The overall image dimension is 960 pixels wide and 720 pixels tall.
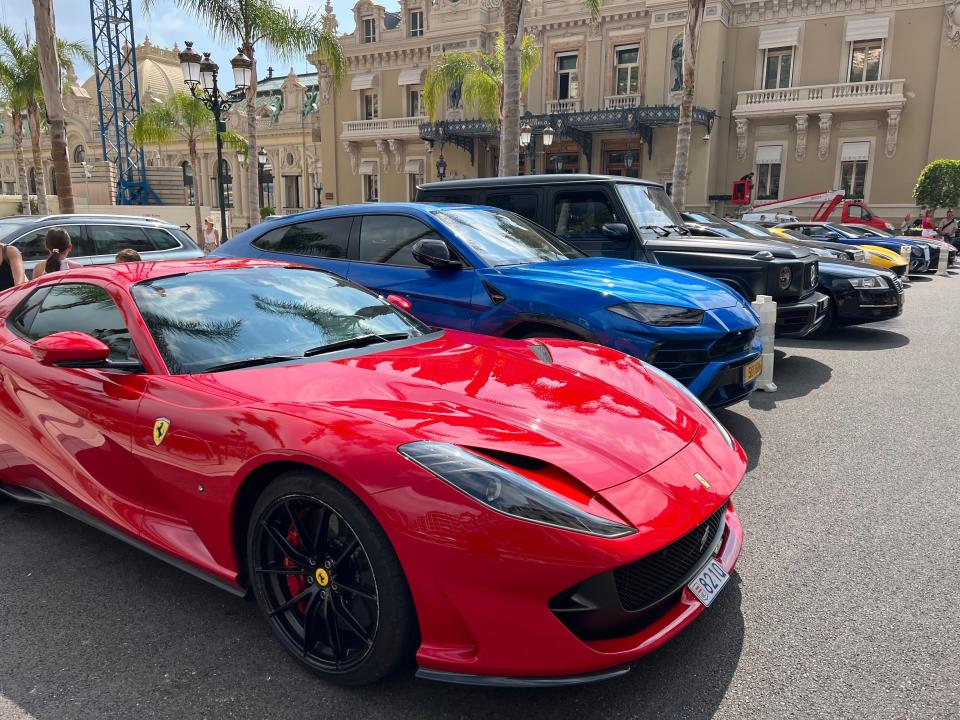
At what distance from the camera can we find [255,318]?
318cm

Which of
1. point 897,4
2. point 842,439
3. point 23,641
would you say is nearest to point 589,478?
point 23,641

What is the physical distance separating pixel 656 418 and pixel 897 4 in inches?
1319

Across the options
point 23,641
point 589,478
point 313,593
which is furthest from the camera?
point 23,641

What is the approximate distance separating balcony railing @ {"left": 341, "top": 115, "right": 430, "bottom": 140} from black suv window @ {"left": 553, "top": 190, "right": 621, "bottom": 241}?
31.8m

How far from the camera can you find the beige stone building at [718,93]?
2850 centimetres

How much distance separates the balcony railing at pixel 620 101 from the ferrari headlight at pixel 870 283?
82.8 ft

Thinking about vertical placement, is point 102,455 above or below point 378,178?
below

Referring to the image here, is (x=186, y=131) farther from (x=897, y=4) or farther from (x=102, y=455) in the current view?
(x=102, y=455)

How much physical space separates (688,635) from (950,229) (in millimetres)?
28106

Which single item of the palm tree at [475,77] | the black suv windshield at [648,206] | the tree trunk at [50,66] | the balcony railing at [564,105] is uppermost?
the balcony railing at [564,105]

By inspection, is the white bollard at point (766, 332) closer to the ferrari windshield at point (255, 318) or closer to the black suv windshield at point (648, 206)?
the black suv windshield at point (648, 206)

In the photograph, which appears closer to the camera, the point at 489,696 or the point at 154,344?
the point at 489,696

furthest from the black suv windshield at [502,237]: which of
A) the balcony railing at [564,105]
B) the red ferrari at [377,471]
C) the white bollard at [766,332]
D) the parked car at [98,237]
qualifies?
the balcony railing at [564,105]

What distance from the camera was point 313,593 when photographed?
238cm
